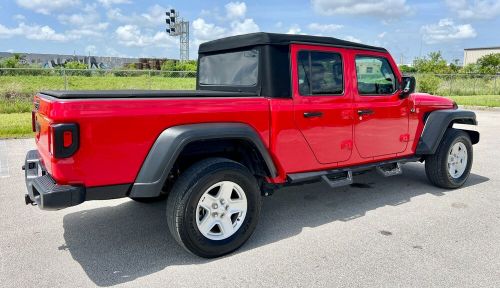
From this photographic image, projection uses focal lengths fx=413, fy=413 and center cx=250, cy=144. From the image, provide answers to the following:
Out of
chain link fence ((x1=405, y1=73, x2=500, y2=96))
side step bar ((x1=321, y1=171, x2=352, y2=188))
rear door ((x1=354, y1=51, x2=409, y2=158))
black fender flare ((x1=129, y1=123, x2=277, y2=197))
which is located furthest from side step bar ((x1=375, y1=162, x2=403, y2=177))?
chain link fence ((x1=405, y1=73, x2=500, y2=96))

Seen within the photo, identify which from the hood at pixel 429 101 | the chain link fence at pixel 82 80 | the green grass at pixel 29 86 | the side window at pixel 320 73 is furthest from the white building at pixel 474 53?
the side window at pixel 320 73

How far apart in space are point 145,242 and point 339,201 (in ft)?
7.94

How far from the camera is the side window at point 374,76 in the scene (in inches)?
179

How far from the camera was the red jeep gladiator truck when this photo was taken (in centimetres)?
300

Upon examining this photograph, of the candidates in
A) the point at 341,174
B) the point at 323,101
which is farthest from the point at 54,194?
the point at 341,174

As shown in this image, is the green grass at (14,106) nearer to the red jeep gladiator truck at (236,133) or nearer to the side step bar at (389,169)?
the red jeep gladiator truck at (236,133)

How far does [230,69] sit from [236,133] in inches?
49.3

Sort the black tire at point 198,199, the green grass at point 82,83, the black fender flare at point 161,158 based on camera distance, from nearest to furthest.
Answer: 1. the black fender flare at point 161,158
2. the black tire at point 198,199
3. the green grass at point 82,83

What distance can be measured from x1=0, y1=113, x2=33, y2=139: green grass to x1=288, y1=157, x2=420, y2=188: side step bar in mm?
7735

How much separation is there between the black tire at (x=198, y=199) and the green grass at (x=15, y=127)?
7571 millimetres

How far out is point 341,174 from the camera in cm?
444

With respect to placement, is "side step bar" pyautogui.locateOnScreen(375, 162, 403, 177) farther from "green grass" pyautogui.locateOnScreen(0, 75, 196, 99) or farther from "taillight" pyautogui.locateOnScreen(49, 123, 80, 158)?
"green grass" pyautogui.locateOnScreen(0, 75, 196, 99)

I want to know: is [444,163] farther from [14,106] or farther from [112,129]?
[14,106]

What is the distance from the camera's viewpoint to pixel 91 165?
3.00m
